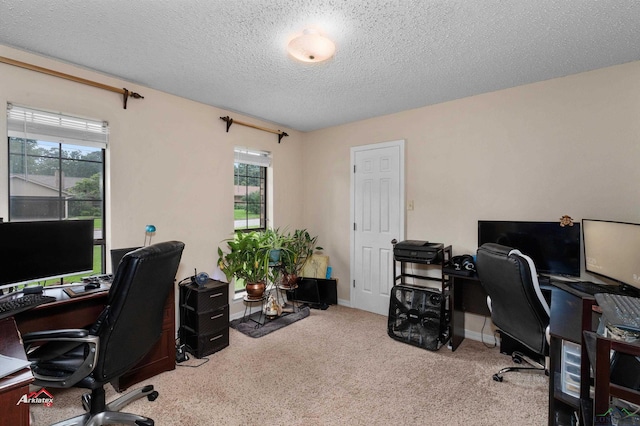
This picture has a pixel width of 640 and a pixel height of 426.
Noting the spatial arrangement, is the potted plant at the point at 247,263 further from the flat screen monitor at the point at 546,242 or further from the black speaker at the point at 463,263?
the flat screen monitor at the point at 546,242

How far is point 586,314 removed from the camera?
1.24 metres

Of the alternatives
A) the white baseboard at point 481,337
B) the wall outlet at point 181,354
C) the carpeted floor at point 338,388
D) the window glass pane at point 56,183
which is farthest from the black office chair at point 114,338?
the white baseboard at point 481,337

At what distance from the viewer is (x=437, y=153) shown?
133 inches

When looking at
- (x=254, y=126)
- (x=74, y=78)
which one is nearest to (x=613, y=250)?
(x=254, y=126)

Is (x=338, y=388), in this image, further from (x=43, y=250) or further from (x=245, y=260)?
(x=43, y=250)

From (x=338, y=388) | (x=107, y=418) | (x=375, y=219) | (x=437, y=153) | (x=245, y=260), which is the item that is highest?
(x=437, y=153)

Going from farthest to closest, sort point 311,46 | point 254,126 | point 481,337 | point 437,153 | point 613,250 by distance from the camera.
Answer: point 254,126 < point 437,153 < point 481,337 < point 613,250 < point 311,46

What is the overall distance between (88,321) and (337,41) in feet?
8.84

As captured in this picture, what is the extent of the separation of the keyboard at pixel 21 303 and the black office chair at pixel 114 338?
19cm

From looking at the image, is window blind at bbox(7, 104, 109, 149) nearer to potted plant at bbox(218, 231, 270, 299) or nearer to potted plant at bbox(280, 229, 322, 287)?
potted plant at bbox(218, 231, 270, 299)

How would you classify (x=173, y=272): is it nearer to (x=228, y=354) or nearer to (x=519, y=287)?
(x=228, y=354)

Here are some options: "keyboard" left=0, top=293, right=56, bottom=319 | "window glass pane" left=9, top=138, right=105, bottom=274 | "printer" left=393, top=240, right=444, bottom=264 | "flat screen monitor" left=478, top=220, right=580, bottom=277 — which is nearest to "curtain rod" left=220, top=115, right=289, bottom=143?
"window glass pane" left=9, top=138, right=105, bottom=274

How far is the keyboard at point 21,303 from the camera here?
5.12 ft

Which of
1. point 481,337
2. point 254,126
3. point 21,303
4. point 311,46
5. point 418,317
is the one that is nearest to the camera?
point 21,303
